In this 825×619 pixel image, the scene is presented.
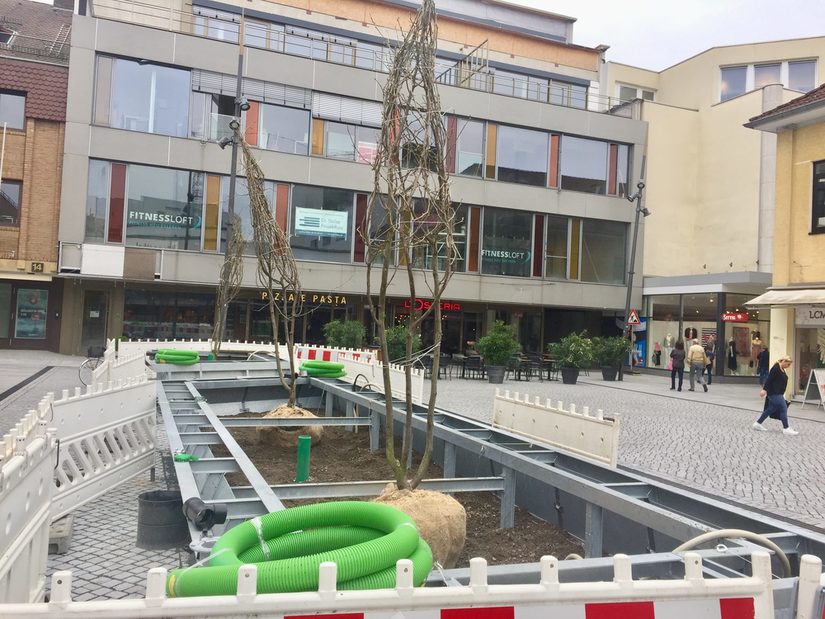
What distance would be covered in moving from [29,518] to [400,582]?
8.67ft

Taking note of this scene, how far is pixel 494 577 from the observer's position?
8.75 ft

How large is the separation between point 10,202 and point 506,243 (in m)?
20.5

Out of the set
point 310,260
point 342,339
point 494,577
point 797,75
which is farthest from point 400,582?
point 797,75

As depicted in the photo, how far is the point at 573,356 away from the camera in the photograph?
22.8 meters

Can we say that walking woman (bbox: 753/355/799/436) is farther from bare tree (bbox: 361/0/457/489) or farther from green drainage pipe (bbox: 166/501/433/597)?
green drainage pipe (bbox: 166/501/433/597)

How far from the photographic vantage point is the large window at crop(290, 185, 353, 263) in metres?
27.9

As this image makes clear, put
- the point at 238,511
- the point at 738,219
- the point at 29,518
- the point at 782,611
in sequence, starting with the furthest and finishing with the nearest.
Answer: the point at 738,219, the point at 238,511, the point at 29,518, the point at 782,611

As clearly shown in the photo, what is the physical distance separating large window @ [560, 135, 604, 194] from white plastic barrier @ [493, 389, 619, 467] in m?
26.1

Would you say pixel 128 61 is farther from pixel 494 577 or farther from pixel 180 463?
pixel 494 577

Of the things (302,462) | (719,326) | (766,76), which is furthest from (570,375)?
(766,76)

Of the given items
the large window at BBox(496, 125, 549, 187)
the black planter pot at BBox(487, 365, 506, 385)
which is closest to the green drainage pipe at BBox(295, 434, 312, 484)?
the black planter pot at BBox(487, 365, 506, 385)

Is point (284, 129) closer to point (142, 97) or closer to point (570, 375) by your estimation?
point (142, 97)

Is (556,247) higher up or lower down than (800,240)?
higher up

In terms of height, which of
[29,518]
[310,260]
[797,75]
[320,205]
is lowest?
[29,518]
